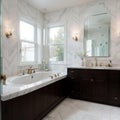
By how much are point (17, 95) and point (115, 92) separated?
233cm

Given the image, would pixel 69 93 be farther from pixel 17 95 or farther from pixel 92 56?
pixel 17 95

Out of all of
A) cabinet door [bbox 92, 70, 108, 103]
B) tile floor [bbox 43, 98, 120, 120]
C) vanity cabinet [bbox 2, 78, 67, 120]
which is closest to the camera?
vanity cabinet [bbox 2, 78, 67, 120]

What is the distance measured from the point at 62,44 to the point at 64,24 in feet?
2.22

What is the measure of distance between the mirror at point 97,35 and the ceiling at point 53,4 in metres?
0.63

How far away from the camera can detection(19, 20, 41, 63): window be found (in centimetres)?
368

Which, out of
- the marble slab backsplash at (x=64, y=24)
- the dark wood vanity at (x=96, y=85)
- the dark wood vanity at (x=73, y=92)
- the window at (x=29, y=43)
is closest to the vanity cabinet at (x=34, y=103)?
the dark wood vanity at (x=73, y=92)

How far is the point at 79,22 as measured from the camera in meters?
3.95

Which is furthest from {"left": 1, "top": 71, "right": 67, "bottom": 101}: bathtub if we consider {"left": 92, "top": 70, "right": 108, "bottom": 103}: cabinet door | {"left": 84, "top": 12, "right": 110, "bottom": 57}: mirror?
{"left": 84, "top": 12, "right": 110, "bottom": 57}: mirror

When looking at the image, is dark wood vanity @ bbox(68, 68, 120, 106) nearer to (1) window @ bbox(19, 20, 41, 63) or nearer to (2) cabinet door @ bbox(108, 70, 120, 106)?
(2) cabinet door @ bbox(108, 70, 120, 106)

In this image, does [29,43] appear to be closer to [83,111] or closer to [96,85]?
[96,85]

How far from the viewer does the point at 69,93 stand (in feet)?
11.8

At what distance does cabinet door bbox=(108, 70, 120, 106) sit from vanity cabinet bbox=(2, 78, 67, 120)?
1234mm

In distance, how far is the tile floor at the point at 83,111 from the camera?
246 centimetres

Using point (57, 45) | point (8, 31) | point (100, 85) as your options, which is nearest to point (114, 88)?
point (100, 85)
